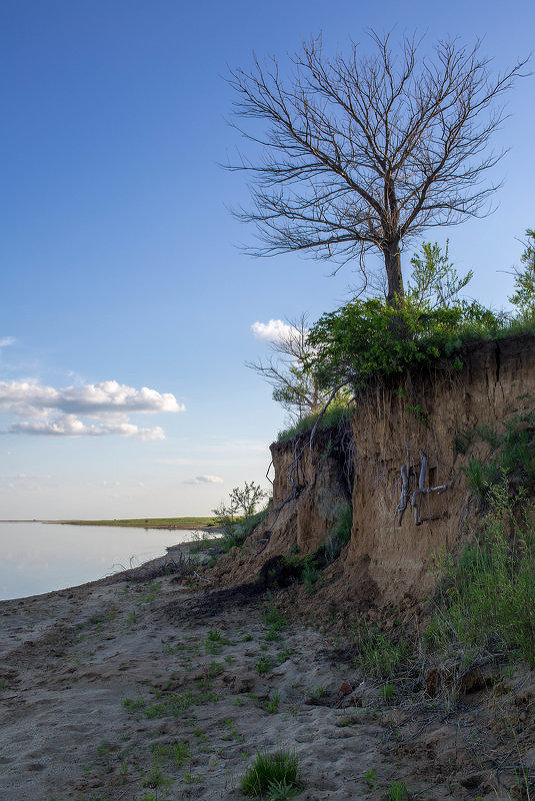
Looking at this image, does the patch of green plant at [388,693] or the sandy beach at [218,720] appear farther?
the patch of green plant at [388,693]

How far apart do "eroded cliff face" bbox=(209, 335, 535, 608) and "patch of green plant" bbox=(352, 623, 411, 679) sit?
36.6 inches

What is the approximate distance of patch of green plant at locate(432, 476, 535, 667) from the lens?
192 inches

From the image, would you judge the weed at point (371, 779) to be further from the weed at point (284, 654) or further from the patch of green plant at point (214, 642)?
the patch of green plant at point (214, 642)

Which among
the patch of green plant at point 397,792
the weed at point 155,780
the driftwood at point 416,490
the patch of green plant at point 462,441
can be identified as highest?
the patch of green plant at point 462,441

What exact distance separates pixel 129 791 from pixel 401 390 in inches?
260

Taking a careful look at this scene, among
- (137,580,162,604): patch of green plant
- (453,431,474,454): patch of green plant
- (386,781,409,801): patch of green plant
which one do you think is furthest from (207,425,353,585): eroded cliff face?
(386,781,409,801): patch of green plant

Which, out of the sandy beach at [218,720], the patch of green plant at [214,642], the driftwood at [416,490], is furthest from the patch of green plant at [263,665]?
the driftwood at [416,490]

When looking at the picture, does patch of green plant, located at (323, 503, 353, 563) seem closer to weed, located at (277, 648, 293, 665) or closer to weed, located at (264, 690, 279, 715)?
weed, located at (277, 648, 293, 665)

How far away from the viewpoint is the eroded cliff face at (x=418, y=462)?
26.4 feet

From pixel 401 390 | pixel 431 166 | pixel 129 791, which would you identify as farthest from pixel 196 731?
pixel 431 166

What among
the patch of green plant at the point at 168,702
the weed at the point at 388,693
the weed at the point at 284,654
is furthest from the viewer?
the weed at the point at 284,654

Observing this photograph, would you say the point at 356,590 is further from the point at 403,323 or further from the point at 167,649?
the point at 403,323

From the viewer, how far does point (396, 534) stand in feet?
29.8

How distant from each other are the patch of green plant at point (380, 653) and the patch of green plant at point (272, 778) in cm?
213
